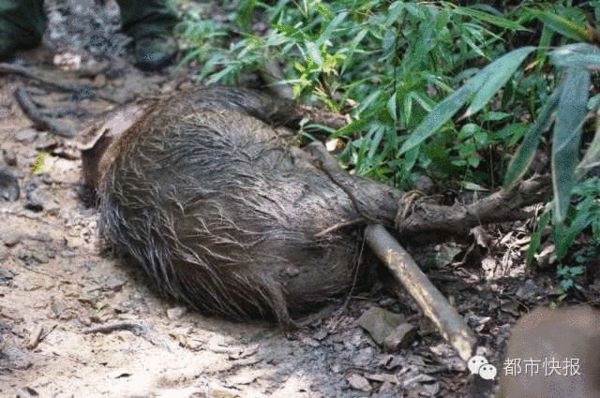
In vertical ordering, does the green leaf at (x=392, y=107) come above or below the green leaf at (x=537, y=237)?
above

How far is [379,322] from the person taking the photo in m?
2.89

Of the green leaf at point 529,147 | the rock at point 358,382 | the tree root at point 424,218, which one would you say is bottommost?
the rock at point 358,382

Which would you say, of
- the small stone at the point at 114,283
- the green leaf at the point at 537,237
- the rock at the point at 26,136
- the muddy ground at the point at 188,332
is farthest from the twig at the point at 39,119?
the green leaf at the point at 537,237

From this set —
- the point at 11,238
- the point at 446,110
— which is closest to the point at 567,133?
the point at 446,110

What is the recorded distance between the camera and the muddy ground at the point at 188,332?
2658 mm

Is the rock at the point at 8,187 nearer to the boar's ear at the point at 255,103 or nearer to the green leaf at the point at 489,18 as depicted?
the boar's ear at the point at 255,103

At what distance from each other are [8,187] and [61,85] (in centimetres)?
108

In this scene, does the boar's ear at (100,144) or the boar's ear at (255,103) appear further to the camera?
the boar's ear at (255,103)

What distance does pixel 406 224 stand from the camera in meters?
3.00

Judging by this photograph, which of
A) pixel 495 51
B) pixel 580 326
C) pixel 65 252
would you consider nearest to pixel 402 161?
pixel 495 51

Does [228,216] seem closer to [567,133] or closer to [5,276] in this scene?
[5,276]

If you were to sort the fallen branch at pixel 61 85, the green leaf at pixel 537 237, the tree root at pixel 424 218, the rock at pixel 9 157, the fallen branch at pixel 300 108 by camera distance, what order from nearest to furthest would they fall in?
the tree root at pixel 424 218 → the green leaf at pixel 537 237 → the fallen branch at pixel 300 108 → the rock at pixel 9 157 → the fallen branch at pixel 61 85

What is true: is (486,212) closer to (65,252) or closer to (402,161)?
(402,161)

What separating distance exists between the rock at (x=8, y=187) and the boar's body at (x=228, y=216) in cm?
47
